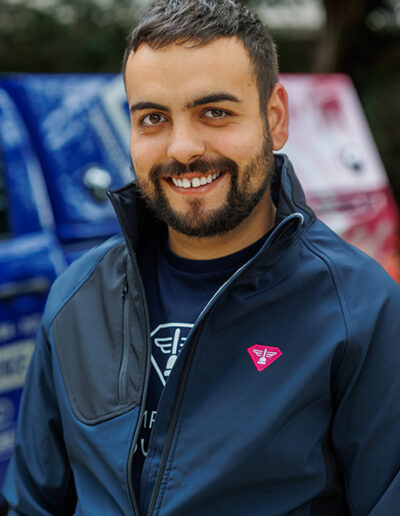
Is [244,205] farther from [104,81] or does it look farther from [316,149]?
[316,149]

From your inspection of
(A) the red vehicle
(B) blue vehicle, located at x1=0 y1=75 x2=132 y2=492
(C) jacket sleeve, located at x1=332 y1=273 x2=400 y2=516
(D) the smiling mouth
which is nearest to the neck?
(D) the smiling mouth

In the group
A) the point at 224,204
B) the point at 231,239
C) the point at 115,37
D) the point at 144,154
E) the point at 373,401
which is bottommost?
the point at 373,401

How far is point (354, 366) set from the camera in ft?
4.06

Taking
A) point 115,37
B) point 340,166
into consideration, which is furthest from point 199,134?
point 115,37

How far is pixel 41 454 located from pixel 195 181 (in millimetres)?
811

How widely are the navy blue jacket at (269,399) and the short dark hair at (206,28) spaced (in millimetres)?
306

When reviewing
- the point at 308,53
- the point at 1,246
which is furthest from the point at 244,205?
the point at 308,53

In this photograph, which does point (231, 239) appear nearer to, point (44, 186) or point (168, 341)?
point (168, 341)

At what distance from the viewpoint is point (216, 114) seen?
4.44ft

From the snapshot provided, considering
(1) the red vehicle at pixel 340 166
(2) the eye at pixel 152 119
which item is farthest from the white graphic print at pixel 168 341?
(1) the red vehicle at pixel 340 166

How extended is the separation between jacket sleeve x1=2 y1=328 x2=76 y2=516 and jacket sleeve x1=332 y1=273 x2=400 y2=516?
74cm

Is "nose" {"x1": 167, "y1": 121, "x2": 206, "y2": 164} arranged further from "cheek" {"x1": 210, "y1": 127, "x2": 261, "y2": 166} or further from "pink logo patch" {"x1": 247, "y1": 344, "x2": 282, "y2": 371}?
"pink logo patch" {"x1": 247, "y1": 344, "x2": 282, "y2": 371}

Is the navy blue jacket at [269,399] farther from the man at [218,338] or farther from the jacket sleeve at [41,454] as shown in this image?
the jacket sleeve at [41,454]

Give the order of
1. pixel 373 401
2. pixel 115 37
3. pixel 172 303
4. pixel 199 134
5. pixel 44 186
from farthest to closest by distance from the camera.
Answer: pixel 115 37 < pixel 44 186 < pixel 172 303 < pixel 199 134 < pixel 373 401
